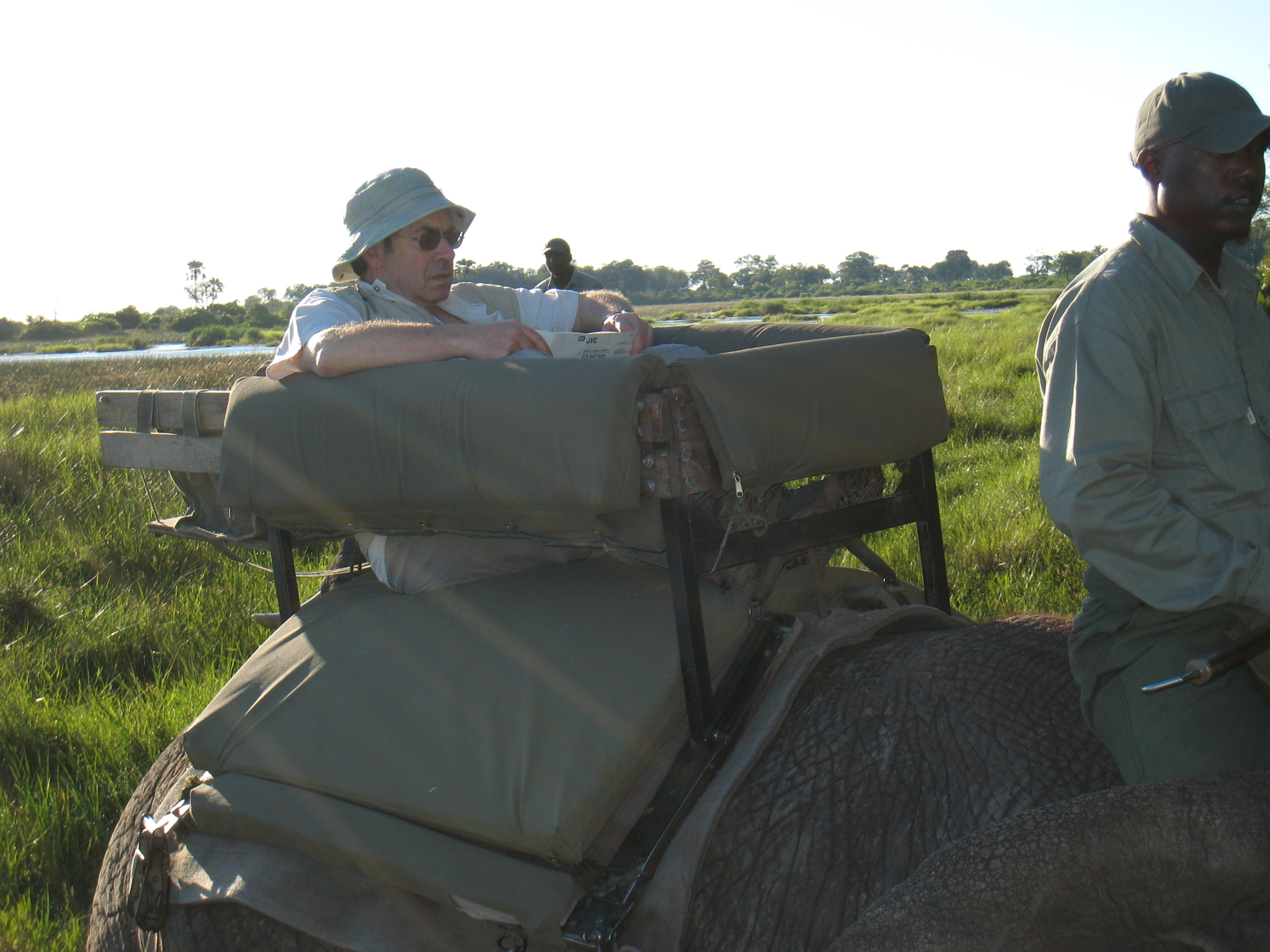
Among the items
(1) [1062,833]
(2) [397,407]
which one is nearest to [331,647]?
(2) [397,407]

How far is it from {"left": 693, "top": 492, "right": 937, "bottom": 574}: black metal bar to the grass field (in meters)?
2.25

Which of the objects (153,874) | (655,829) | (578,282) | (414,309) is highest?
(578,282)

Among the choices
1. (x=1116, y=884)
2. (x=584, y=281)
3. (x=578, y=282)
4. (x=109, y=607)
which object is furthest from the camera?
(x=584, y=281)

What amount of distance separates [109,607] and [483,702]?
13.7 feet

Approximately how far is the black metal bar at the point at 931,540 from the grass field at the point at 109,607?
6.37 ft

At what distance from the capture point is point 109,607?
5.25 metres

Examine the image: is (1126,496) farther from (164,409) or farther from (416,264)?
(164,409)

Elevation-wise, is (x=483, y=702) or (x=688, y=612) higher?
(x=688, y=612)

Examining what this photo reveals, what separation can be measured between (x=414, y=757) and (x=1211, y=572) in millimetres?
1535

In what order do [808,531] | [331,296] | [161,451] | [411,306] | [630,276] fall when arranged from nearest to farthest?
1. [808,531]
2. [331,296]
3. [411,306]
4. [161,451]
5. [630,276]

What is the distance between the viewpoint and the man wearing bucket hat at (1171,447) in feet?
5.70

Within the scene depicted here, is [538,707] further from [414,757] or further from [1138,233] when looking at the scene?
[1138,233]

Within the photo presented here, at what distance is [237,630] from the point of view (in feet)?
16.6

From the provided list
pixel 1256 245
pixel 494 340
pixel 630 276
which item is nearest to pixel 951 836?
pixel 494 340
